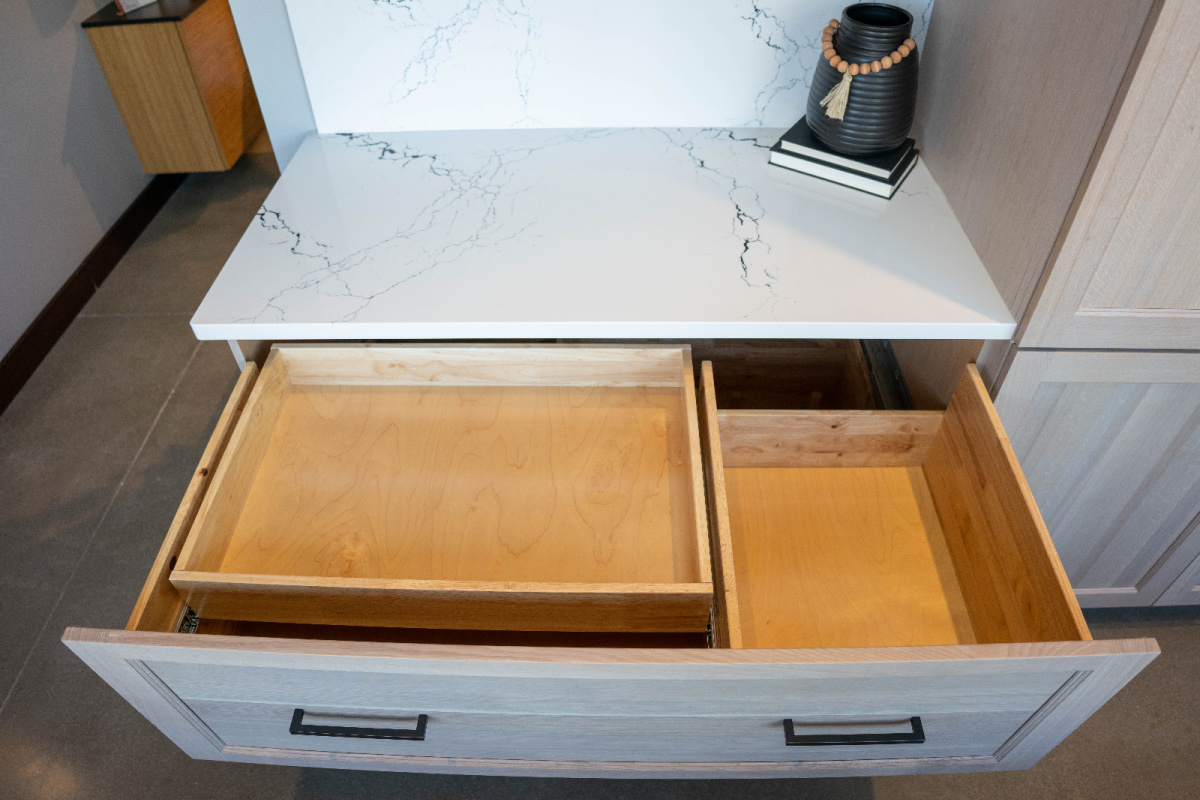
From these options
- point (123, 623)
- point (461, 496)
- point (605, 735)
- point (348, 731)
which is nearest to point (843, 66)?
point (461, 496)

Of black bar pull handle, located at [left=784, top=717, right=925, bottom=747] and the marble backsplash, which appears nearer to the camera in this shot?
black bar pull handle, located at [left=784, top=717, right=925, bottom=747]

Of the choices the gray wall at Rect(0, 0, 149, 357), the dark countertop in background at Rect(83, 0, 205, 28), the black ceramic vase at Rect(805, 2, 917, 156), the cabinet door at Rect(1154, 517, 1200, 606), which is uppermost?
the dark countertop in background at Rect(83, 0, 205, 28)

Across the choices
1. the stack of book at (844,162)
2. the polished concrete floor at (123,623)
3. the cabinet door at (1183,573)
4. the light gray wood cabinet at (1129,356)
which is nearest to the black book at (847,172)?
the stack of book at (844,162)

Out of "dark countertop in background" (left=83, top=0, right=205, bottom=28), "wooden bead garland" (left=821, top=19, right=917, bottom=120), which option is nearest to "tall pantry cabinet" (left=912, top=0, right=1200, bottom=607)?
"wooden bead garland" (left=821, top=19, right=917, bottom=120)

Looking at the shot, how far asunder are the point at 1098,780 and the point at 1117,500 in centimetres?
51

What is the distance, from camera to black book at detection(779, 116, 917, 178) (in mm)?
1199

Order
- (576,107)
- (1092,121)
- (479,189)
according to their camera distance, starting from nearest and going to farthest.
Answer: (1092,121) < (479,189) < (576,107)

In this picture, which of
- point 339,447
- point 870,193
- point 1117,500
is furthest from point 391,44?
point 1117,500

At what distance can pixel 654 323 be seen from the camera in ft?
3.29

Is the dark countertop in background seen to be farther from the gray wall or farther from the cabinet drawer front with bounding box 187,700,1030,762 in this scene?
the cabinet drawer front with bounding box 187,700,1030,762

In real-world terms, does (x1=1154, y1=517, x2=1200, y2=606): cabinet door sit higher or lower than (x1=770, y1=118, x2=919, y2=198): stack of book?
lower

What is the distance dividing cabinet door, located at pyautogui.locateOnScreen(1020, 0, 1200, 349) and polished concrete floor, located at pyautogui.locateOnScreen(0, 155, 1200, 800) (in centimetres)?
81

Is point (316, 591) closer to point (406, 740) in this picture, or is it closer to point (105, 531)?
point (406, 740)

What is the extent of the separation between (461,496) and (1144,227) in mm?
910
